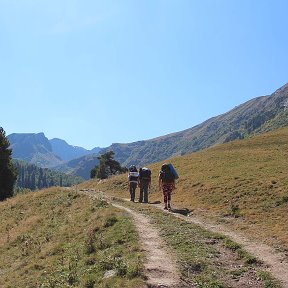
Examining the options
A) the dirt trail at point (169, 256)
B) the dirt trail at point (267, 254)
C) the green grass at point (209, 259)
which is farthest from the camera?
the dirt trail at point (267, 254)

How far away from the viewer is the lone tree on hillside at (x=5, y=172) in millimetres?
58875

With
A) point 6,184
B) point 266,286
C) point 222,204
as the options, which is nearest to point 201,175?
point 222,204

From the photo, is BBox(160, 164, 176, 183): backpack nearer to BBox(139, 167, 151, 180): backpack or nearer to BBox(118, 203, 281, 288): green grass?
BBox(139, 167, 151, 180): backpack

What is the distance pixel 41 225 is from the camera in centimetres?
2641

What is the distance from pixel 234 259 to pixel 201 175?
78.7 ft

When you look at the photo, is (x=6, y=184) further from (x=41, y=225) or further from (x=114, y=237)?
(x=114, y=237)

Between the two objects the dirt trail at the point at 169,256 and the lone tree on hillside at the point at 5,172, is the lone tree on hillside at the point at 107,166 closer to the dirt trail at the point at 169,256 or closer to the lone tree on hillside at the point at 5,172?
the lone tree on hillside at the point at 5,172

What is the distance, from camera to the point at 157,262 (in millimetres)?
14461

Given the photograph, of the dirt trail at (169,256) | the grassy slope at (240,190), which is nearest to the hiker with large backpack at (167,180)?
the grassy slope at (240,190)

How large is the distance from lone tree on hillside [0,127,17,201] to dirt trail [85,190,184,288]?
4347 cm

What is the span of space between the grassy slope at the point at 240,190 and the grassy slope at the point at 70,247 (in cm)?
595

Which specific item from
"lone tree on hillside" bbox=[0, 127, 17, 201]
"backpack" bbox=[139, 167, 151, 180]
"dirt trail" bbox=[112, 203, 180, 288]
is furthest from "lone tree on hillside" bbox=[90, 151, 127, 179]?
"dirt trail" bbox=[112, 203, 180, 288]

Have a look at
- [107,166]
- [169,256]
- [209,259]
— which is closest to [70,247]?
[169,256]

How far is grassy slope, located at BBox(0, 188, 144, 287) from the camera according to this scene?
47.8 ft
